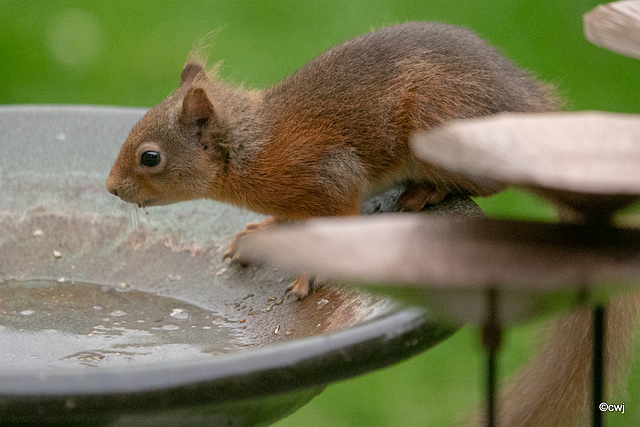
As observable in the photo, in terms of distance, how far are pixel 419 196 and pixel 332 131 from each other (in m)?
0.23

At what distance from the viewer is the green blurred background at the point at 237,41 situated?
3.65m

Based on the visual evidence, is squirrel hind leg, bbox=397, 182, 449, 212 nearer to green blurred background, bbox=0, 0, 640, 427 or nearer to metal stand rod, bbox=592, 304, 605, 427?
metal stand rod, bbox=592, 304, 605, 427

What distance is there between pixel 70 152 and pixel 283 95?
496 millimetres

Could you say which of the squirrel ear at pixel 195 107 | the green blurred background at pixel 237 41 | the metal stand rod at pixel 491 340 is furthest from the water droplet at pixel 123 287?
the green blurred background at pixel 237 41

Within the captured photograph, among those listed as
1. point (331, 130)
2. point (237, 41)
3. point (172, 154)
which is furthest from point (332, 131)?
point (237, 41)

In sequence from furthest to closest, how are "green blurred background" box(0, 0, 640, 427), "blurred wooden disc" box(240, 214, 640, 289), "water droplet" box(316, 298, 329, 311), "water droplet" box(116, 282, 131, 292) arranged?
"green blurred background" box(0, 0, 640, 427) → "water droplet" box(116, 282, 131, 292) → "water droplet" box(316, 298, 329, 311) → "blurred wooden disc" box(240, 214, 640, 289)

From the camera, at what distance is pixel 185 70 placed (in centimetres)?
201

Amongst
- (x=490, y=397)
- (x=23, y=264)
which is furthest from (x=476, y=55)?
(x=490, y=397)

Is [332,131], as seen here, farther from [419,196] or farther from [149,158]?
[149,158]

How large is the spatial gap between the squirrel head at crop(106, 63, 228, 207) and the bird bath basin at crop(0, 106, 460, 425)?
0.35 feet

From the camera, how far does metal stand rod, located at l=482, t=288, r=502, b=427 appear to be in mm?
612

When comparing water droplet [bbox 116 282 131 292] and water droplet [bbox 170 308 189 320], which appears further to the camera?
water droplet [bbox 116 282 131 292]

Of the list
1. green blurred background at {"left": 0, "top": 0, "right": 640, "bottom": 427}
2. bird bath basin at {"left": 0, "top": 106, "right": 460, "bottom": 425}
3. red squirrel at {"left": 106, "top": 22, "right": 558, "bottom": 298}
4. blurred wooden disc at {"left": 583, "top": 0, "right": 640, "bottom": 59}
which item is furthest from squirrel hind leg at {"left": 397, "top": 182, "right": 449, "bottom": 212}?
green blurred background at {"left": 0, "top": 0, "right": 640, "bottom": 427}

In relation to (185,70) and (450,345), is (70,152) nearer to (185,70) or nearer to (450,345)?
(185,70)
